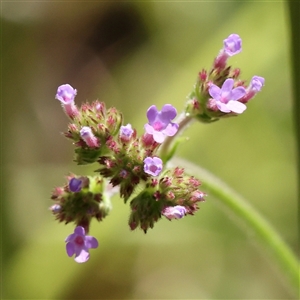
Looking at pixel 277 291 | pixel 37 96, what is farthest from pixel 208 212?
pixel 37 96

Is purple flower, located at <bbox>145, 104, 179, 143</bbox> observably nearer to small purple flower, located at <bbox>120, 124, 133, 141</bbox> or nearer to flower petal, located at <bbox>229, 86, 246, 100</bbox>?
small purple flower, located at <bbox>120, 124, 133, 141</bbox>

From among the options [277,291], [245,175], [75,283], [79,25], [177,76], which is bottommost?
[277,291]

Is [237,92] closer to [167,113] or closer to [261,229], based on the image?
[167,113]

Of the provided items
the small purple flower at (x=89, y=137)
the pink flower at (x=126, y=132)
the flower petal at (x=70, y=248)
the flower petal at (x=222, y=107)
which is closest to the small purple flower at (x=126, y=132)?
the pink flower at (x=126, y=132)

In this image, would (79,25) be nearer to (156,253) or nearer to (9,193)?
(9,193)

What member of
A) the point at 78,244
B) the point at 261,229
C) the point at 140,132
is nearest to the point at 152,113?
the point at 78,244

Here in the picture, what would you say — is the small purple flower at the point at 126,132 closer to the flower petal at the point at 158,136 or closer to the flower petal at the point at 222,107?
the flower petal at the point at 158,136
